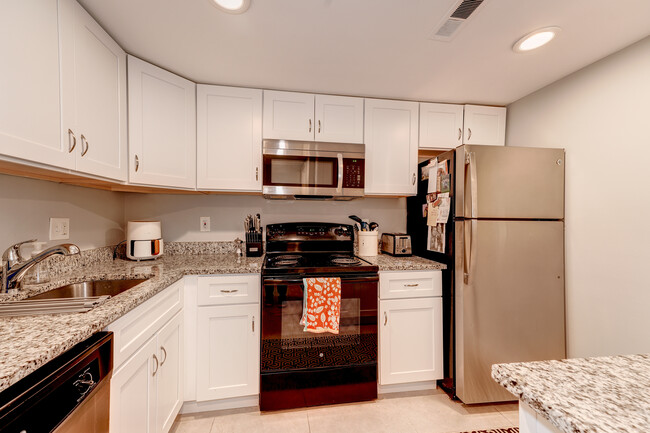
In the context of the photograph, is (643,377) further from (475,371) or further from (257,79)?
(257,79)

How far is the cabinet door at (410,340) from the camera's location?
6.12 ft

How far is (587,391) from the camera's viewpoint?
517 mm

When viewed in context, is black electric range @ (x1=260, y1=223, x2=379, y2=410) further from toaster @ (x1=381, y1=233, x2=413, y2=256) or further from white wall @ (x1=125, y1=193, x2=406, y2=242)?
white wall @ (x1=125, y1=193, x2=406, y2=242)

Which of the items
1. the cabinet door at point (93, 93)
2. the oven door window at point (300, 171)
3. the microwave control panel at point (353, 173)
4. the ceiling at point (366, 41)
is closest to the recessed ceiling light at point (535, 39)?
the ceiling at point (366, 41)

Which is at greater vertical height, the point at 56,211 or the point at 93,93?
the point at 93,93

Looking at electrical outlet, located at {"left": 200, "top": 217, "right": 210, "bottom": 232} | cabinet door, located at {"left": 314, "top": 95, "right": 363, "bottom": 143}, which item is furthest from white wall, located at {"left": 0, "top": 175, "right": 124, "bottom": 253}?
cabinet door, located at {"left": 314, "top": 95, "right": 363, "bottom": 143}

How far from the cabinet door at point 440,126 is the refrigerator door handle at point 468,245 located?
814 mm

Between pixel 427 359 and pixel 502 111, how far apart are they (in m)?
2.13

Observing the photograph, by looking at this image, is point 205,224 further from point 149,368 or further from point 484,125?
point 484,125

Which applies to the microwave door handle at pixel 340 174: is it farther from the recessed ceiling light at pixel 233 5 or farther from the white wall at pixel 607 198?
the white wall at pixel 607 198

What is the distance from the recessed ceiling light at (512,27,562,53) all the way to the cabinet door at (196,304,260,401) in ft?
7.15

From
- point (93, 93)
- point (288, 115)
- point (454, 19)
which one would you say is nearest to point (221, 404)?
point (93, 93)

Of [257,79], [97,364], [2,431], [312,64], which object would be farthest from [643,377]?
[257,79]

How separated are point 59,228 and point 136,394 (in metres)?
1.03
